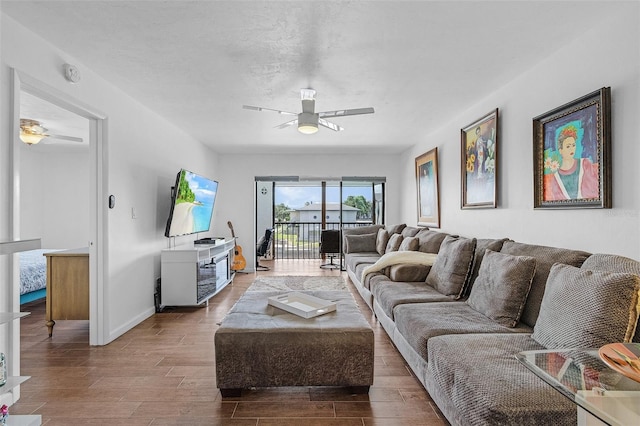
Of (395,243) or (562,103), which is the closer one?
(562,103)

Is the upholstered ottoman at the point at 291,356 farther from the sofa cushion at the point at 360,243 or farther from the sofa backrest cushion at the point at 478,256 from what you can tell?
the sofa cushion at the point at 360,243

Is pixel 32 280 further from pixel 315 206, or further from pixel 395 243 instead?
pixel 315 206

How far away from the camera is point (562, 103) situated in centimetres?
248

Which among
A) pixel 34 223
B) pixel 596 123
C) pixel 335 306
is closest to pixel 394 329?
pixel 335 306

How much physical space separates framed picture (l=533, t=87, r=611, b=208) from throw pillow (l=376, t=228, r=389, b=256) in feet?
10.4

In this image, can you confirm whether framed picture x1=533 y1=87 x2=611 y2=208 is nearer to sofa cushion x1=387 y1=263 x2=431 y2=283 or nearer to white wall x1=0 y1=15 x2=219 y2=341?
sofa cushion x1=387 y1=263 x2=431 y2=283

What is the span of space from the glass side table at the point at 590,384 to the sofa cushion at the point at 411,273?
8.03 ft

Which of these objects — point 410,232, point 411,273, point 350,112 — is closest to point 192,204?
point 350,112

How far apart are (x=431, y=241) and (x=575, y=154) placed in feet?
6.75

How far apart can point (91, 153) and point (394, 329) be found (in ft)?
10.2

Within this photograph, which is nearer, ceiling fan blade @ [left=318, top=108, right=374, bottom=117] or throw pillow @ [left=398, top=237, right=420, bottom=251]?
ceiling fan blade @ [left=318, top=108, right=374, bottom=117]

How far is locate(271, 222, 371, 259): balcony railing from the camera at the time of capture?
28.2ft

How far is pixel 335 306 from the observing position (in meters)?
2.62

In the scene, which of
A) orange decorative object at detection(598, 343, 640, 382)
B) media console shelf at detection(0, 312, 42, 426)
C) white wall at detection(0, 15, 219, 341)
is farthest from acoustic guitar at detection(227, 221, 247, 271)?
orange decorative object at detection(598, 343, 640, 382)
